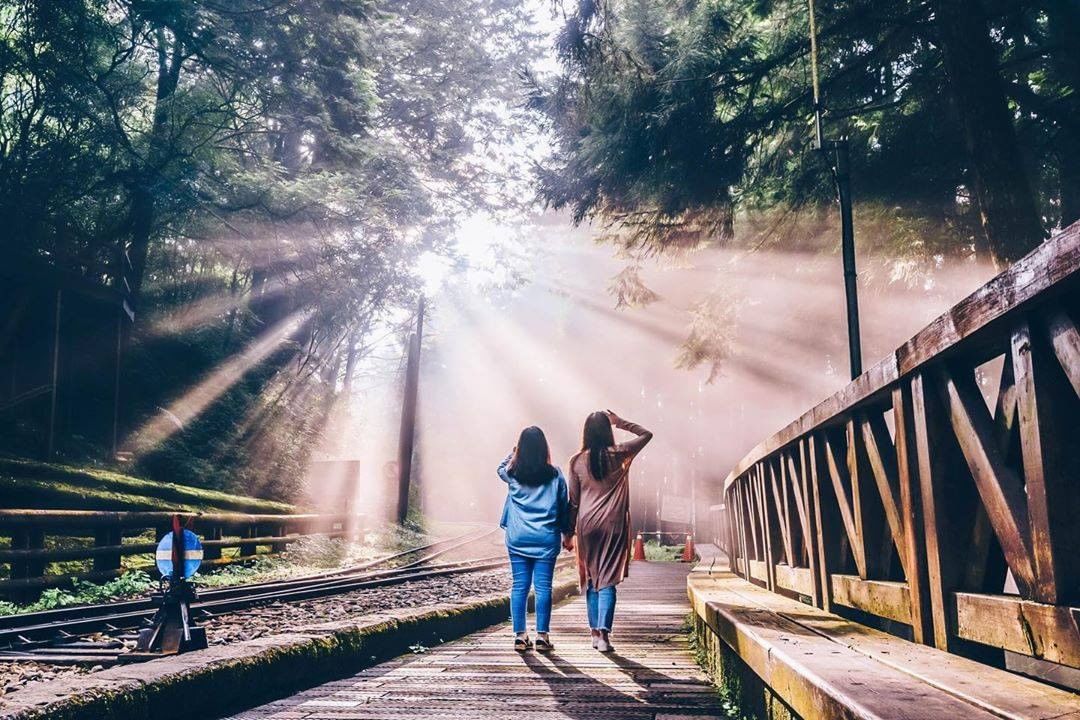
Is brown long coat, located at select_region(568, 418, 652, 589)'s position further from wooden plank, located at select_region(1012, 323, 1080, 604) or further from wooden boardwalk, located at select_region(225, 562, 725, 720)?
wooden plank, located at select_region(1012, 323, 1080, 604)

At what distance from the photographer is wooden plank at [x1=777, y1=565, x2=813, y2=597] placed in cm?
516

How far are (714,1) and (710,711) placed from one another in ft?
29.5

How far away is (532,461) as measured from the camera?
5.89 m

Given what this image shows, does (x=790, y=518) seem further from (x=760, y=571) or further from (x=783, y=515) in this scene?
(x=760, y=571)

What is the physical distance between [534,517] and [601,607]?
2.45 feet

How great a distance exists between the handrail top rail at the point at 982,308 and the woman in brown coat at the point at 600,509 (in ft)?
8.09

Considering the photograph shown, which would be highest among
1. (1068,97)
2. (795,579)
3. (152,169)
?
(152,169)

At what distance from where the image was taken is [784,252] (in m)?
14.6

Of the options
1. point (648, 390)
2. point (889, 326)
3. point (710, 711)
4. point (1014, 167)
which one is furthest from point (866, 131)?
point (648, 390)

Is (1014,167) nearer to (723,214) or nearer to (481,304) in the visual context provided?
(723,214)

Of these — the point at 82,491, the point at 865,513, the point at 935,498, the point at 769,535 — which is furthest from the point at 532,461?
the point at 82,491

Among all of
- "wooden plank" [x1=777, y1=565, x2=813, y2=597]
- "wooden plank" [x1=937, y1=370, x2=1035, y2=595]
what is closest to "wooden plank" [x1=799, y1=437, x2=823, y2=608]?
"wooden plank" [x1=777, y1=565, x2=813, y2=597]

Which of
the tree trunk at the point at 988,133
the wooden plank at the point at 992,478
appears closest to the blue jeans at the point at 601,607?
the wooden plank at the point at 992,478

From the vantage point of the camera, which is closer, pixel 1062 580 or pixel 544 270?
pixel 1062 580
